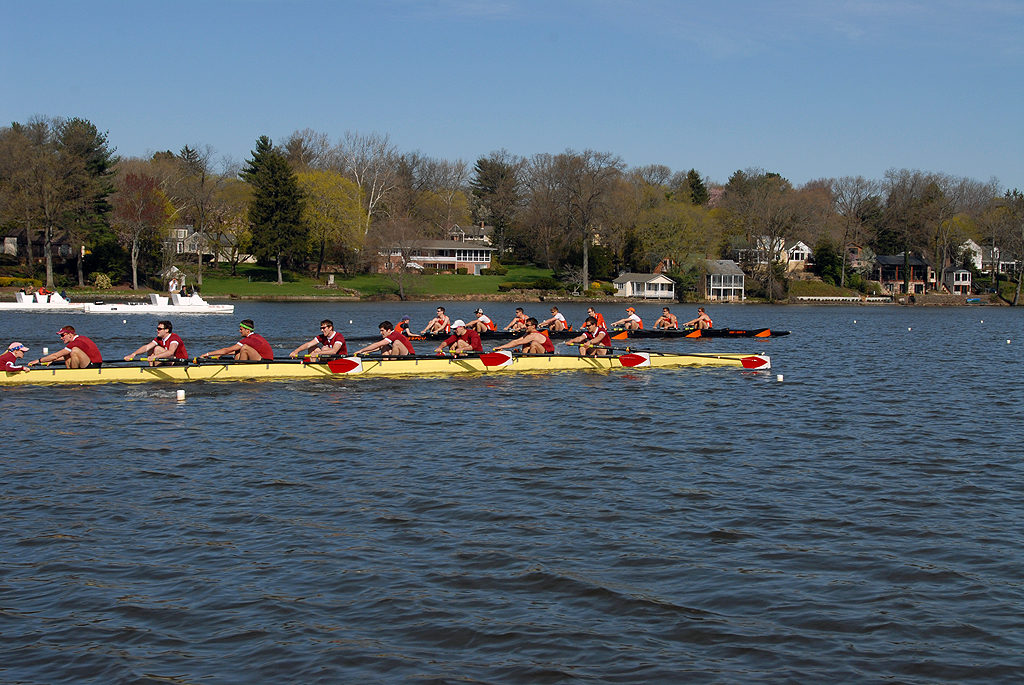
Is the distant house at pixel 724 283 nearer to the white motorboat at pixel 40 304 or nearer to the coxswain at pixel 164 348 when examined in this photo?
the white motorboat at pixel 40 304

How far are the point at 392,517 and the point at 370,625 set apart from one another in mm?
3437

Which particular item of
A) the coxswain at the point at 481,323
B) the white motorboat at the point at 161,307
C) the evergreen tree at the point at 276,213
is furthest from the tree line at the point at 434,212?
the coxswain at the point at 481,323

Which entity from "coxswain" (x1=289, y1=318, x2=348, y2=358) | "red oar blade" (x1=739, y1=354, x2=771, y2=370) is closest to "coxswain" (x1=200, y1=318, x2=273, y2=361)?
"coxswain" (x1=289, y1=318, x2=348, y2=358)

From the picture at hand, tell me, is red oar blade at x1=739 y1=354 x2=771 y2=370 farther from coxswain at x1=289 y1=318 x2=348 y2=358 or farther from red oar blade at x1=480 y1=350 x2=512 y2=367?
coxswain at x1=289 y1=318 x2=348 y2=358

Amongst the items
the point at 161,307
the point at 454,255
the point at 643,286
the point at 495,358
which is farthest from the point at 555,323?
the point at 454,255

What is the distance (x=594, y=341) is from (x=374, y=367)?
25.1ft

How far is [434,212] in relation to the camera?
133750 millimetres

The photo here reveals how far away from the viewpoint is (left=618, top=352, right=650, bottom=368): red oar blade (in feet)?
94.2

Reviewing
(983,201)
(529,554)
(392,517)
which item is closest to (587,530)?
(529,554)

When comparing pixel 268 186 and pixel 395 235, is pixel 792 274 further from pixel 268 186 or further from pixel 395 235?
pixel 268 186

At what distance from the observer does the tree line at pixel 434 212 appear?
3184 inches

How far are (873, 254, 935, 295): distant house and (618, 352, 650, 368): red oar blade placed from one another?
101 m

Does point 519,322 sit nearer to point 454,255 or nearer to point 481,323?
point 481,323

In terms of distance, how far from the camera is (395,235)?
314ft
